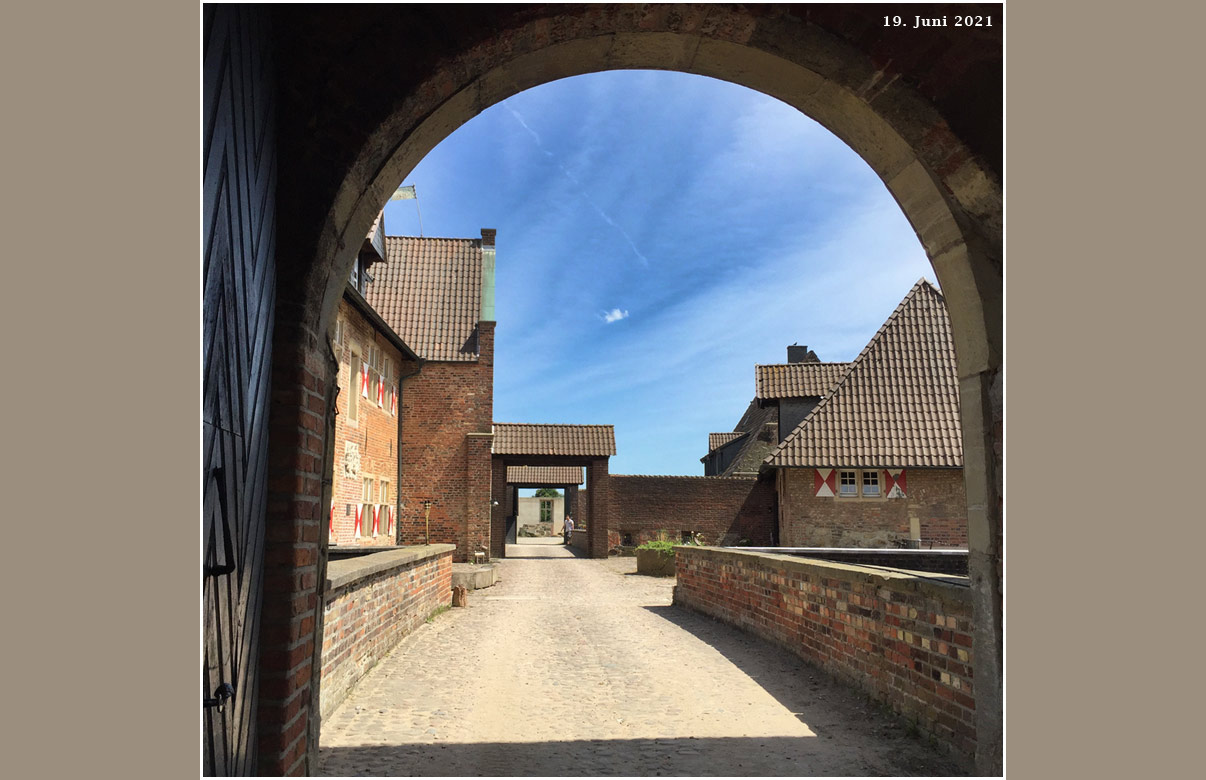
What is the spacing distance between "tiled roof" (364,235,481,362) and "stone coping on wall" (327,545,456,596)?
11.5 meters

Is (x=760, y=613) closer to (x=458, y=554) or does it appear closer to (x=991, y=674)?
(x=991, y=674)

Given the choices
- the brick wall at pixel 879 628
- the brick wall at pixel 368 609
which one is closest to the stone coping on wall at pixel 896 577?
the brick wall at pixel 879 628

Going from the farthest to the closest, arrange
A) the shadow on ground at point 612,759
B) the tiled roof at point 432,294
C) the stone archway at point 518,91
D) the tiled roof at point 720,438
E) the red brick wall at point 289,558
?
the tiled roof at point 720,438 → the tiled roof at point 432,294 → the shadow on ground at point 612,759 → the stone archway at point 518,91 → the red brick wall at point 289,558

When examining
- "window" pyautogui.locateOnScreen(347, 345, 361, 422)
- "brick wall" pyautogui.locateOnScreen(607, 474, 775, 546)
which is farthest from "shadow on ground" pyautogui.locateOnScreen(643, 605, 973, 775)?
"brick wall" pyautogui.locateOnScreen(607, 474, 775, 546)

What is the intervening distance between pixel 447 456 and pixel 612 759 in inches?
681

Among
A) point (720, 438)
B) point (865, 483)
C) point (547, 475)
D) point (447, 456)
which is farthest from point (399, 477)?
point (720, 438)

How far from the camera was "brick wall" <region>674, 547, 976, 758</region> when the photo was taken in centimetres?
462

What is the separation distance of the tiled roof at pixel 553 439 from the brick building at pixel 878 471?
869 centimetres

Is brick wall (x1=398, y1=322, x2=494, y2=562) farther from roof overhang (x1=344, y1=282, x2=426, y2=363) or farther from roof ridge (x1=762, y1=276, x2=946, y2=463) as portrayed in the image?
roof ridge (x1=762, y1=276, x2=946, y2=463)

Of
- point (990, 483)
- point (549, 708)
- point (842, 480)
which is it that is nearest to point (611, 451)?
point (842, 480)

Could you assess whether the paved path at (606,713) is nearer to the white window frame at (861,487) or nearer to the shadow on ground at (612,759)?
the shadow on ground at (612,759)

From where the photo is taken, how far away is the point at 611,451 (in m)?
27.1

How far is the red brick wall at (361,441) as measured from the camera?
15.5 meters

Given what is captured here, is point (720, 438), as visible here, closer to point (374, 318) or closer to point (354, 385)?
point (374, 318)
